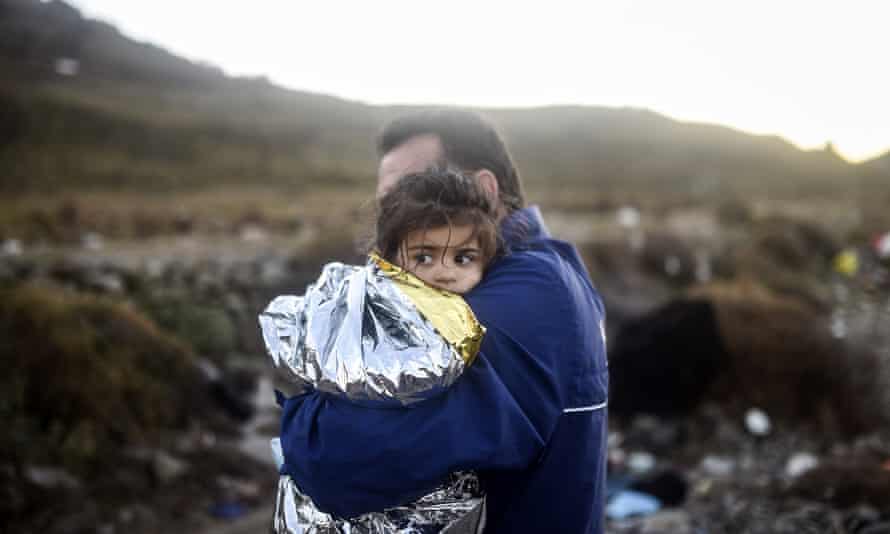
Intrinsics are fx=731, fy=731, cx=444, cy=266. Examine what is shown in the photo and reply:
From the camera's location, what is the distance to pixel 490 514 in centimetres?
190

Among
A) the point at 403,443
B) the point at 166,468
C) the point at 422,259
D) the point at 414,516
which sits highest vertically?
the point at 422,259

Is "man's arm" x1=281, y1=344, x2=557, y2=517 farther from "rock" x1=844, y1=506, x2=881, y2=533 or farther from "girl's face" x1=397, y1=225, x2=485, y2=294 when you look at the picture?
"rock" x1=844, y1=506, x2=881, y2=533

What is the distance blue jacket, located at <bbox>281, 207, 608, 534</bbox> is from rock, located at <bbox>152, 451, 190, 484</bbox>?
197 inches

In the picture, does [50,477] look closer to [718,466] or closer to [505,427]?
[505,427]

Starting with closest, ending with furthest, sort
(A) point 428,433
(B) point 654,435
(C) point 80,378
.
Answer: (A) point 428,433 → (C) point 80,378 → (B) point 654,435

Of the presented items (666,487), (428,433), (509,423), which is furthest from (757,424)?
(428,433)

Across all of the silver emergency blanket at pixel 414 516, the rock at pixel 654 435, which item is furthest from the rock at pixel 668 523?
the silver emergency blanket at pixel 414 516

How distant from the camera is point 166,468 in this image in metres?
6.28

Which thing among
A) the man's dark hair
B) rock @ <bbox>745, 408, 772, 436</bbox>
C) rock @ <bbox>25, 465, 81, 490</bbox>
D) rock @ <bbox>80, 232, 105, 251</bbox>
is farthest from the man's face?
rock @ <bbox>80, 232, 105, 251</bbox>

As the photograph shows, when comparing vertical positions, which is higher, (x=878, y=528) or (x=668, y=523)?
(x=878, y=528)

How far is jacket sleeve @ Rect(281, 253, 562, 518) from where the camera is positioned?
61.6 inches

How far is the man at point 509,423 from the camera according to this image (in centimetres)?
158

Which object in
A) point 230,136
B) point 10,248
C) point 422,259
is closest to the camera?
point 422,259

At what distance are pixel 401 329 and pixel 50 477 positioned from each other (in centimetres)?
525
